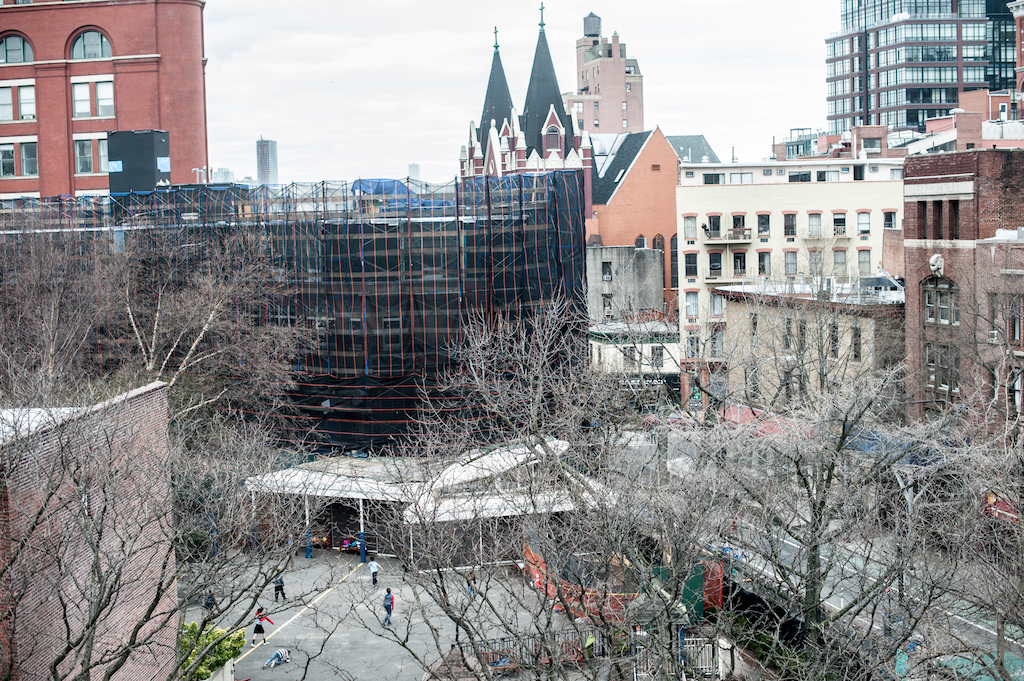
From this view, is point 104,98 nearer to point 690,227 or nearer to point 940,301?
point 690,227

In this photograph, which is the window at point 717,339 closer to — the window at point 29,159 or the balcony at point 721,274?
the balcony at point 721,274

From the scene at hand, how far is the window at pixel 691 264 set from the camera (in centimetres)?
6116

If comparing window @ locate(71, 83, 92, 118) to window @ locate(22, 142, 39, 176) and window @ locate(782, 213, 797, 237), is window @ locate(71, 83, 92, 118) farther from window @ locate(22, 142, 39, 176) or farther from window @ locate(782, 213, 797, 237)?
window @ locate(782, 213, 797, 237)

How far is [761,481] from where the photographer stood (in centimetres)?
2239

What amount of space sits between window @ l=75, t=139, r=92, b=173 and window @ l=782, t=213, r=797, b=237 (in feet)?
125

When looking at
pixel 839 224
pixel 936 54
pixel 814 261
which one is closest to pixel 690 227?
pixel 839 224

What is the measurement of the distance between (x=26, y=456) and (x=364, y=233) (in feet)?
93.6

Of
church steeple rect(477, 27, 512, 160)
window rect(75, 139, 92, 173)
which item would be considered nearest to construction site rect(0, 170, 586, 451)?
window rect(75, 139, 92, 173)

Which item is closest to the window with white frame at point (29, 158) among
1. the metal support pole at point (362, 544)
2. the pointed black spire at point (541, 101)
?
the metal support pole at point (362, 544)

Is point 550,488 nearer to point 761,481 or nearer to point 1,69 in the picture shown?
point 761,481

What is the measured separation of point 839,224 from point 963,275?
2477cm

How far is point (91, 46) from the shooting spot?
57969 millimetres

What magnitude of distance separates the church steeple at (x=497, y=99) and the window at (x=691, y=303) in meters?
31.7

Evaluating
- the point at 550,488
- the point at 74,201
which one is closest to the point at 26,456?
the point at 550,488
